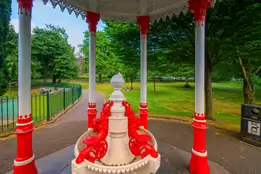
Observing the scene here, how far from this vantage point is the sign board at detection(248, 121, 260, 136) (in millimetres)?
4387

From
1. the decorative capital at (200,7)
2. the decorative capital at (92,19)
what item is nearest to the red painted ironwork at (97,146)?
the decorative capital at (200,7)

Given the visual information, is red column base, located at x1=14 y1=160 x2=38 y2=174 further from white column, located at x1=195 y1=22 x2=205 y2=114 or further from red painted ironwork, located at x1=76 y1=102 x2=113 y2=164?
white column, located at x1=195 y1=22 x2=205 y2=114

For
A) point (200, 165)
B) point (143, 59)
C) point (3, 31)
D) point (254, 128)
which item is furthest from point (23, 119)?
point (3, 31)

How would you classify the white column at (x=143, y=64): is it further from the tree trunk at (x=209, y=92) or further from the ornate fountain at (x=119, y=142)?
the tree trunk at (x=209, y=92)

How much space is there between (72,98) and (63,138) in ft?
20.7

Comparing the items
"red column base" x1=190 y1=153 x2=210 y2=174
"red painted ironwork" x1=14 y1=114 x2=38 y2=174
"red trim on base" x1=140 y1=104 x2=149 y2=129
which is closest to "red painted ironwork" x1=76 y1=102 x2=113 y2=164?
"red painted ironwork" x1=14 y1=114 x2=38 y2=174

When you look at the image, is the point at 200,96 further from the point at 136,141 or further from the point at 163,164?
the point at 136,141

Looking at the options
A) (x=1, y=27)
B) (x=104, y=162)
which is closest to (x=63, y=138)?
(x=104, y=162)

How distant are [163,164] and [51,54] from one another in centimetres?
2388

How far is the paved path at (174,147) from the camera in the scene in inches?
125

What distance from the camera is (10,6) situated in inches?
301

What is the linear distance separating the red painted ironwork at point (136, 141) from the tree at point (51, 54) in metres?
23.0

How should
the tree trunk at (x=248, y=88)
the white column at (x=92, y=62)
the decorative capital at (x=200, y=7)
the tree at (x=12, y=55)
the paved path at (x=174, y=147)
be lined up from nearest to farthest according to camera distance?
1. the decorative capital at (x=200, y=7)
2. the paved path at (x=174, y=147)
3. the white column at (x=92, y=62)
4. the tree trunk at (x=248, y=88)
5. the tree at (x=12, y=55)

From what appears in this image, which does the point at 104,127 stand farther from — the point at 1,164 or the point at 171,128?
the point at 171,128
